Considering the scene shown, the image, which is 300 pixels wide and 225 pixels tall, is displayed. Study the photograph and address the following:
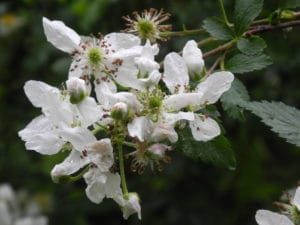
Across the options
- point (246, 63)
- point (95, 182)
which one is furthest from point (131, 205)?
point (246, 63)

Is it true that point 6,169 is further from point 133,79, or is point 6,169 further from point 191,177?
point 133,79

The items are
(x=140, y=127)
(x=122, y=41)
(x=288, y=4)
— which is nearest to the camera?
(x=140, y=127)

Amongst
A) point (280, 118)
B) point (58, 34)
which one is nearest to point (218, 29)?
point (280, 118)

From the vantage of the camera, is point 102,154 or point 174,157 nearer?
point 102,154

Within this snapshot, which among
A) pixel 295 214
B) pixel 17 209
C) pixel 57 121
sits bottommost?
pixel 17 209

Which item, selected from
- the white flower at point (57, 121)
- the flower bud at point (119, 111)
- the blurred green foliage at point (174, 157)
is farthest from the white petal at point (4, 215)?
the flower bud at point (119, 111)

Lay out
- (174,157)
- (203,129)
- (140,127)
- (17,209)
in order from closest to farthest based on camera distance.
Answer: (140,127) → (203,129) → (174,157) → (17,209)

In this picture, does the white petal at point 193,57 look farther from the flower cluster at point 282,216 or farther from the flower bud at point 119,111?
the flower cluster at point 282,216

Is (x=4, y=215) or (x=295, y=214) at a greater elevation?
(x=295, y=214)

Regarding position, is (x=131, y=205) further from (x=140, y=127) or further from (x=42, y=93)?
(x=42, y=93)
